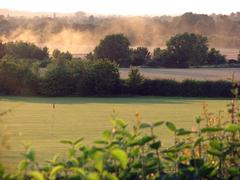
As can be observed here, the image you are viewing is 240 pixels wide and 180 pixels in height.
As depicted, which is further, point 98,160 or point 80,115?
point 80,115

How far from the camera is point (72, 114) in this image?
31.2 m

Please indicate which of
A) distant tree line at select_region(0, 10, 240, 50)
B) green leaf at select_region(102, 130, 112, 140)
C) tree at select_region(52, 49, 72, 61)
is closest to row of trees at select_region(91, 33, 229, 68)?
tree at select_region(52, 49, 72, 61)

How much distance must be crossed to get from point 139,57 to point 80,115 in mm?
29584

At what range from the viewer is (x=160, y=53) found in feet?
193

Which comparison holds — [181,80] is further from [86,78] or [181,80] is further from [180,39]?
[180,39]

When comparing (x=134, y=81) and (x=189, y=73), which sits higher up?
(x=189, y=73)

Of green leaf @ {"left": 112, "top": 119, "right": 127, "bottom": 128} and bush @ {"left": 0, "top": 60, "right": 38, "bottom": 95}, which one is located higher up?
green leaf @ {"left": 112, "top": 119, "right": 127, "bottom": 128}

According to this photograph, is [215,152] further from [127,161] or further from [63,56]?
[63,56]

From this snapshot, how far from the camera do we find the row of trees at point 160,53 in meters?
58.5

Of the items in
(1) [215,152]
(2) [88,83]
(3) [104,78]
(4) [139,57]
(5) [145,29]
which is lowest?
(2) [88,83]

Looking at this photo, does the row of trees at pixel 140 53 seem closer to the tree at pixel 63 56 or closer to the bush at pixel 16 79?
the tree at pixel 63 56

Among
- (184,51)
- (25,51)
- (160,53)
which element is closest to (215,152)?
(160,53)

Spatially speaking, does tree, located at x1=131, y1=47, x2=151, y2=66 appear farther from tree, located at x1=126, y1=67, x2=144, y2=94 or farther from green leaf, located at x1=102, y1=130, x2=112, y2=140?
green leaf, located at x1=102, y1=130, x2=112, y2=140

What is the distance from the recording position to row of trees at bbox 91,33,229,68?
192 feet
